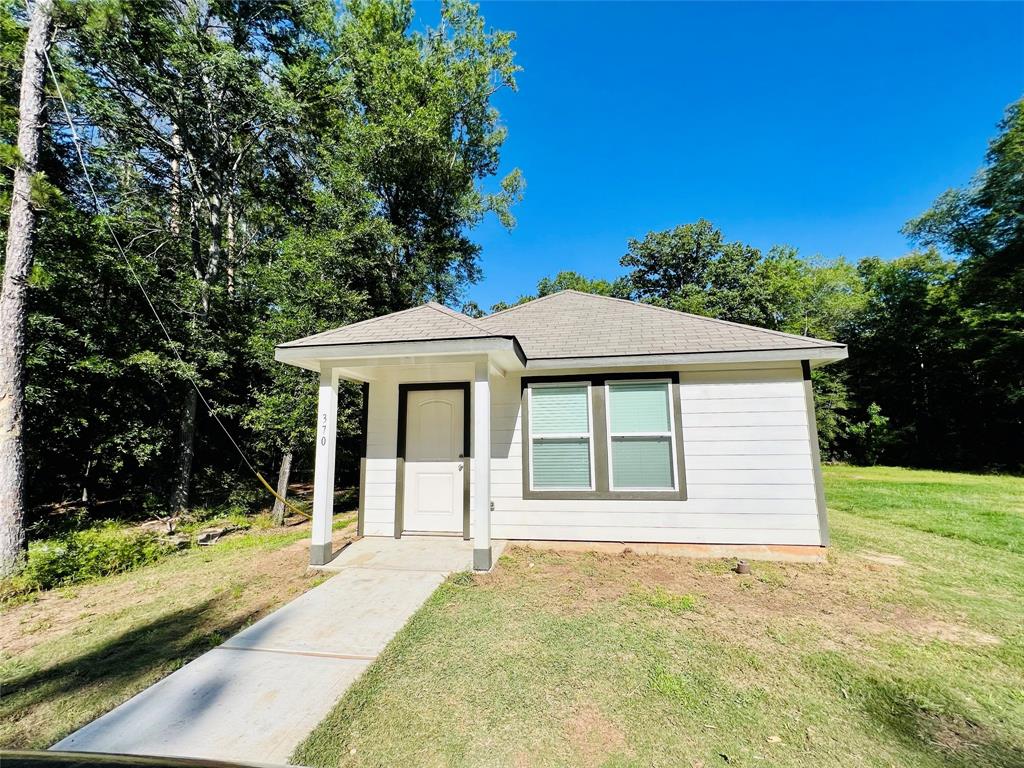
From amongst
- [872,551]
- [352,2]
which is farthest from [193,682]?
[352,2]

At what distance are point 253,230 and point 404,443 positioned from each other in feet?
39.6

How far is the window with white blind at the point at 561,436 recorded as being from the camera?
18.3ft

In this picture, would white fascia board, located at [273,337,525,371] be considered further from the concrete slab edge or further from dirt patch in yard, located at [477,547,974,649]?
the concrete slab edge

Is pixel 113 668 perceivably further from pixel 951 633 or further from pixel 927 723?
pixel 951 633

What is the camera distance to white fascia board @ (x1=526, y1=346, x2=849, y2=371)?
5.04 metres

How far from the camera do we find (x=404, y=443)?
239 inches

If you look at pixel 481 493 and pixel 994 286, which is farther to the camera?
pixel 994 286

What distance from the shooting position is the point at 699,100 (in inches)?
444

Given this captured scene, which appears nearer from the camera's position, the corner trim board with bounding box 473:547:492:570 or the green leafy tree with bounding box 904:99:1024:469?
the corner trim board with bounding box 473:547:492:570

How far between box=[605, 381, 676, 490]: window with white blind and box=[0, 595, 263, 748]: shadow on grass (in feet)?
13.9

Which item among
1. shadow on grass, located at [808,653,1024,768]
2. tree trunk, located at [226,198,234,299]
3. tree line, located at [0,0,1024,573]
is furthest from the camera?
tree trunk, located at [226,198,234,299]

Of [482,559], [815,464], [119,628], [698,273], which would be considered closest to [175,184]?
[119,628]

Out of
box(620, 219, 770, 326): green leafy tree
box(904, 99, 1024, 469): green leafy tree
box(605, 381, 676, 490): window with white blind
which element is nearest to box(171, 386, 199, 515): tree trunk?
box(605, 381, 676, 490): window with white blind

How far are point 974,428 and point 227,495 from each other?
2566 cm
